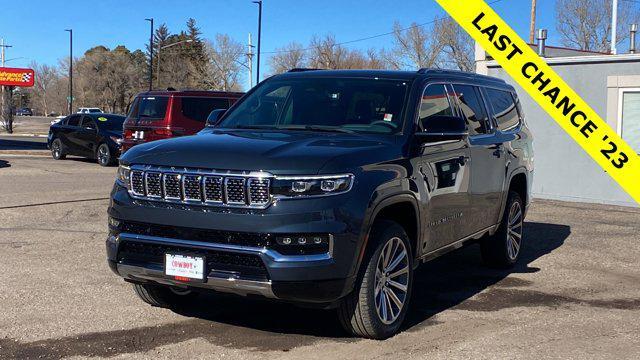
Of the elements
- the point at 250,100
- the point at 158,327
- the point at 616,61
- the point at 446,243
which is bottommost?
the point at 158,327

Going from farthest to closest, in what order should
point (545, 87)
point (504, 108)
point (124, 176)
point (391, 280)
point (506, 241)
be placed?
point (545, 87) → point (504, 108) → point (506, 241) → point (391, 280) → point (124, 176)

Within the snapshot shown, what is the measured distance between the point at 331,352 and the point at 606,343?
2007 millimetres

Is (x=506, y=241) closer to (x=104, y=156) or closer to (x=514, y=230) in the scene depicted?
(x=514, y=230)

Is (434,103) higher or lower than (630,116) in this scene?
lower

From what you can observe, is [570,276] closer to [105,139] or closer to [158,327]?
[158,327]

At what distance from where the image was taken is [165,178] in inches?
184

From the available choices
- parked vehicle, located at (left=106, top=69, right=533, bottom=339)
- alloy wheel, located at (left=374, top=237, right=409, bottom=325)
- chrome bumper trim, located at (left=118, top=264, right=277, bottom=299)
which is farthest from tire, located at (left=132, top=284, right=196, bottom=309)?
alloy wheel, located at (left=374, top=237, right=409, bottom=325)

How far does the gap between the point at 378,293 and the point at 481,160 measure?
2.20 metres

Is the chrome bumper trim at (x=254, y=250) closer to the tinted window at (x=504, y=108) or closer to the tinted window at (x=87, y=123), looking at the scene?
the tinted window at (x=504, y=108)

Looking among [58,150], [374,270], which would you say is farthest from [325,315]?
[58,150]

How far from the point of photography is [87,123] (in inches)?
851

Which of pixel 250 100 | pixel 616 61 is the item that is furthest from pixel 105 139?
pixel 250 100

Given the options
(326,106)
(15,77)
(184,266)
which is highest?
(15,77)

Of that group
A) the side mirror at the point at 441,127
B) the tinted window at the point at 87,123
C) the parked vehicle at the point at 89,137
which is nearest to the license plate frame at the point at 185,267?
the side mirror at the point at 441,127
